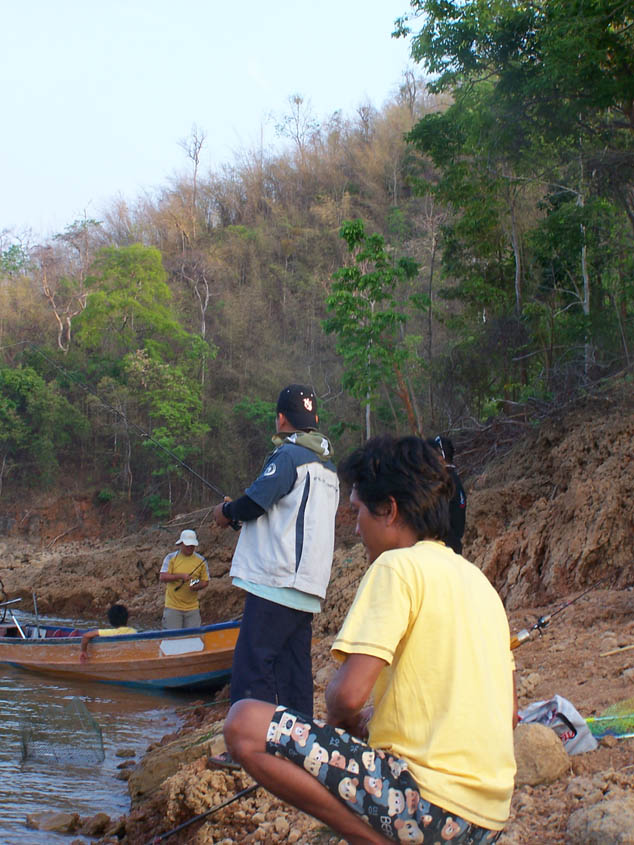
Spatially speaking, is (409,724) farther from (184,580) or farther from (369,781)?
(184,580)

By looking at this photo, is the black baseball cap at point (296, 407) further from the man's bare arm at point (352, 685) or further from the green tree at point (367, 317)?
the green tree at point (367, 317)

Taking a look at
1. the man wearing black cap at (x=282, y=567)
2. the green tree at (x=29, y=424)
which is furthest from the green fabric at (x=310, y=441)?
the green tree at (x=29, y=424)

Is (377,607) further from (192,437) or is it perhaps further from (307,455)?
(192,437)

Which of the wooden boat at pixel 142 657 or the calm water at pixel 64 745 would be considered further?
the wooden boat at pixel 142 657

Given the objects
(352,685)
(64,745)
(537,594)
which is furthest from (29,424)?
(352,685)

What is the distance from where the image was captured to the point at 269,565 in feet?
13.3

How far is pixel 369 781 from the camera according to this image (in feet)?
6.95

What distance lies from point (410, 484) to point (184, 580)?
795 cm

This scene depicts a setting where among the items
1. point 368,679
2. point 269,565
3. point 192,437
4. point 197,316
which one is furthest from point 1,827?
point 197,316

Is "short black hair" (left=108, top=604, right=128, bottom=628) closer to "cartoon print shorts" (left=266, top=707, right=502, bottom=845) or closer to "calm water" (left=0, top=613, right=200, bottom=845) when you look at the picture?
"calm water" (left=0, top=613, right=200, bottom=845)

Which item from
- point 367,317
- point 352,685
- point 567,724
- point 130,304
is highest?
point 130,304

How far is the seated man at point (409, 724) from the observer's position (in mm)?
2105

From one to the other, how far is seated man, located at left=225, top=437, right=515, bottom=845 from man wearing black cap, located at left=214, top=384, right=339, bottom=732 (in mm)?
1720

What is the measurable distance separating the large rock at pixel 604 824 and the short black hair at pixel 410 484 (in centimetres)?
126
